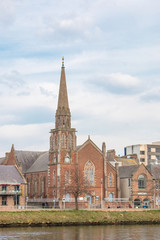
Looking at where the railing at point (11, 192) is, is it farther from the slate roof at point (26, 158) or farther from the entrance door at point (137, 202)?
the entrance door at point (137, 202)

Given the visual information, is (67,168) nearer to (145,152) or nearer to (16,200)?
(16,200)

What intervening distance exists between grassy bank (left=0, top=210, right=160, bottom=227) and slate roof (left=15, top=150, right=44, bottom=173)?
4497cm

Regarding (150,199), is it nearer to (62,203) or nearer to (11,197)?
(62,203)

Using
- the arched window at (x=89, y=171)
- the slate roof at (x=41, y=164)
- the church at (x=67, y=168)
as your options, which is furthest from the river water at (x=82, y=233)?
the slate roof at (x=41, y=164)

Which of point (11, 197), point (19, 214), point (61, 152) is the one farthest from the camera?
point (61, 152)

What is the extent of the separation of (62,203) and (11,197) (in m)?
11.6

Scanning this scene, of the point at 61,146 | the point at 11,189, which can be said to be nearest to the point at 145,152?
the point at 61,146

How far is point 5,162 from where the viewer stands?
127m

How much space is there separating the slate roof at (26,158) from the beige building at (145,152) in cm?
6072

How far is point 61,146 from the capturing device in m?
111


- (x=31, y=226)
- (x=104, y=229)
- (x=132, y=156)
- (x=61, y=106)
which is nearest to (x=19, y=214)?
(x=31, y=226)

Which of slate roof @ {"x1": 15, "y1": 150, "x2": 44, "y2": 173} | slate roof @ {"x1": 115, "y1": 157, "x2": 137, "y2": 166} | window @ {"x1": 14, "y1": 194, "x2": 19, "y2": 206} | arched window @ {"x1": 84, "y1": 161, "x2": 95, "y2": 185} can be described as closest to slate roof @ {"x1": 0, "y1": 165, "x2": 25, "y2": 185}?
window @ {"x1": 14, "y1": 194, "x2": 19, "y2": 206}

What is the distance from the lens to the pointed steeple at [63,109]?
4478 inches

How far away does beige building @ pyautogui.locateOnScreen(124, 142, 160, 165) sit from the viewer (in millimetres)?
181913
